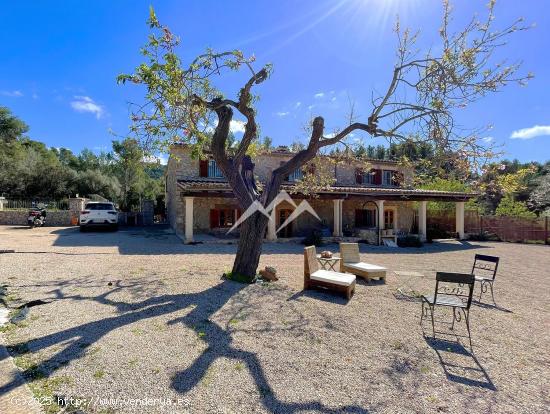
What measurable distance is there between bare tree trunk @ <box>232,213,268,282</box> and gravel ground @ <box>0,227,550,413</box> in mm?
567

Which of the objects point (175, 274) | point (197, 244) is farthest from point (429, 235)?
point (175, 274)

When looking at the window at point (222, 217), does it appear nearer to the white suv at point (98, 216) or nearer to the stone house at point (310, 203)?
the stone house at point (310, 203)

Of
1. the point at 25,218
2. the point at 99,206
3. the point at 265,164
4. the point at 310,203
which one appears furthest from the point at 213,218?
the point at 25,218

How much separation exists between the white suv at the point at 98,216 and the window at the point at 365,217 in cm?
1450

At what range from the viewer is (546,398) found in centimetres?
296

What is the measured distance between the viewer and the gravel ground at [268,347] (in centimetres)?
274

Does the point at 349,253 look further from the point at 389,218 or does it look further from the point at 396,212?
the point at 396,212

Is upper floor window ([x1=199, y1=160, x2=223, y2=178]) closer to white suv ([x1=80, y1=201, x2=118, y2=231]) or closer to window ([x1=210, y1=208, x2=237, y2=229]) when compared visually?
window ([x1=210, y1=208, x2=237, y2=229])

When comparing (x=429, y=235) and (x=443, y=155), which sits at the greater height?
(x=443, y=155)

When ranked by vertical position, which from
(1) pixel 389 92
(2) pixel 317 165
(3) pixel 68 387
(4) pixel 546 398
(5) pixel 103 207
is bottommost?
(4) pixel 546 398

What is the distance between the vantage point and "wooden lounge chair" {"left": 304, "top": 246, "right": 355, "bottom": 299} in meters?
5.98

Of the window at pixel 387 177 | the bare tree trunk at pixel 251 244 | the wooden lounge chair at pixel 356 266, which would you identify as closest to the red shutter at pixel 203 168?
the bare tree trunk at pixel 251 244

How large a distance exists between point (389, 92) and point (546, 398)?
5.49 metres

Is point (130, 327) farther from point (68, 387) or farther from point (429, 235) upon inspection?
point (429, 235)
